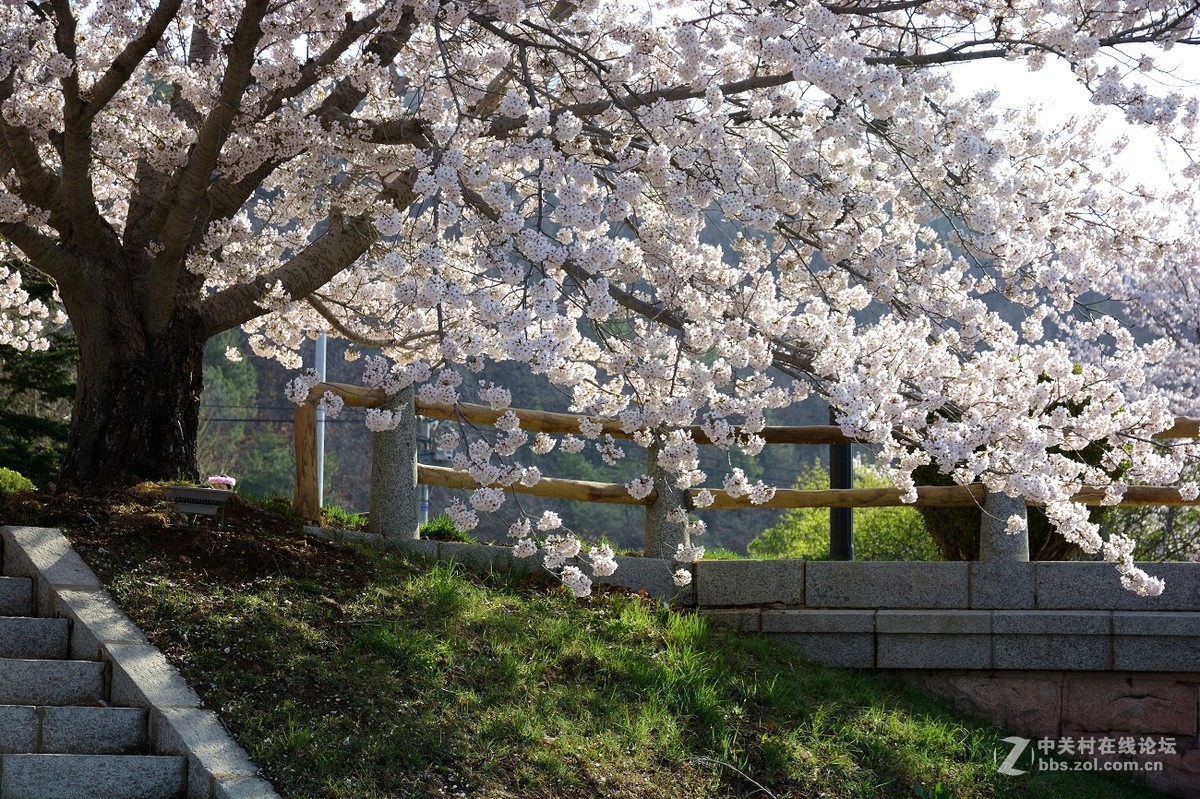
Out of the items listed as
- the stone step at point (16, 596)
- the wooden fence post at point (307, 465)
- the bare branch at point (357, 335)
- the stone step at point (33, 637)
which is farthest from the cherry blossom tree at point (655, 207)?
the stone step at point (33, 637)

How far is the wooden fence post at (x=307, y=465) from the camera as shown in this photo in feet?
21.4

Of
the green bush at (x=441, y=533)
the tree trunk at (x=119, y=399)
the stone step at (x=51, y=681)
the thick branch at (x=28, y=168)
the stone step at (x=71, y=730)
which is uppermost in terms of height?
the thick branch at (x=28, y=168)

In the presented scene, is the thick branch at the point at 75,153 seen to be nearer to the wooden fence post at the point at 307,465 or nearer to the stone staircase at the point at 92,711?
the wooden fence post at the point at 307,465

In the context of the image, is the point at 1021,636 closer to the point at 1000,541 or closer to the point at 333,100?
the point at 1000,541

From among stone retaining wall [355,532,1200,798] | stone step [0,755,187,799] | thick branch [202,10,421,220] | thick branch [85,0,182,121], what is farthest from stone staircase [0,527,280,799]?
thick branch [202,10,421,220]

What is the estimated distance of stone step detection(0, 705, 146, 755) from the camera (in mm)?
4016

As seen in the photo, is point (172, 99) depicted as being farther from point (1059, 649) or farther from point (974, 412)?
point (1059, 649)

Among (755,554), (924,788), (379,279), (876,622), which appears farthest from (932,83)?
(755,554)

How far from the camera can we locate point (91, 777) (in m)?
3.89

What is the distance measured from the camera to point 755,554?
13.6 m

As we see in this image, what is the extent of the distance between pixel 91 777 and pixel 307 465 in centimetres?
280

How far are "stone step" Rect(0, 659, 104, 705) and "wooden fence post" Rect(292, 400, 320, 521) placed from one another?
6.99ft

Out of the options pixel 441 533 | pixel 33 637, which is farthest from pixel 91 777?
pixel 441 533

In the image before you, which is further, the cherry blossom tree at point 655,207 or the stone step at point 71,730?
the cherry blossom tree at point 655,207
